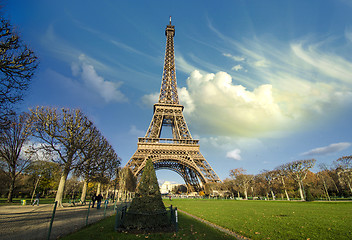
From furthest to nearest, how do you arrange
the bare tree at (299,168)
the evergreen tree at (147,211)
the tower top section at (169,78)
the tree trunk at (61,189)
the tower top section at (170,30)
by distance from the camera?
the tower top section at (170,30) → the tower top section at (169,78) → the bare tree at (299,168) → the tree trunk at (61,189) → the evergreen tree at (147,211)

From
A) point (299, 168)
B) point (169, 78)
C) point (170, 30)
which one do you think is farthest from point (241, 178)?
point (170, 30)

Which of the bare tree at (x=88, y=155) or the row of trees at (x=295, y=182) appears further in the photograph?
the row of trees at (x=295, y=182)

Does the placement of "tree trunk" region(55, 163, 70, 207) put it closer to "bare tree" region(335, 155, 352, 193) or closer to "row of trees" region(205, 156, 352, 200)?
"row of trees" region(205, 156, 352, 200)

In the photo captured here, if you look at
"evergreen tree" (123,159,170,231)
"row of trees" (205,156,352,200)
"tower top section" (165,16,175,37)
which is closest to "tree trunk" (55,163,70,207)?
"evergreen tree" (123,159,170,231)

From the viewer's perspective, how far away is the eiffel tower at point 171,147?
38.2 m

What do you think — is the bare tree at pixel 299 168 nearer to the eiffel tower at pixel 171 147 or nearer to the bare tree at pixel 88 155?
the eiffel tower at pixel 171 147

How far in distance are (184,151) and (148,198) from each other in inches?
1320

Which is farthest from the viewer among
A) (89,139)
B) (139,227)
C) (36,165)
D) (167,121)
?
(167,121)

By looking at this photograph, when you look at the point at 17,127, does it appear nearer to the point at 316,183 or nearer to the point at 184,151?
the point at 184,151

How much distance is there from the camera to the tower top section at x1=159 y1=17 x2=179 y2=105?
1992 inches

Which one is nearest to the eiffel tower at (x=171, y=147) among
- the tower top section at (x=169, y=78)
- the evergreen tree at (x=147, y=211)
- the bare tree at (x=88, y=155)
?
the tower top section at (x=169, y=78)

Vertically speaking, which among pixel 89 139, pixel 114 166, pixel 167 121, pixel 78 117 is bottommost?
pixel 114 166

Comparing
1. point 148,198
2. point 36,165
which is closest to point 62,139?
point 148,198

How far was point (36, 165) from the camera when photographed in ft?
120
